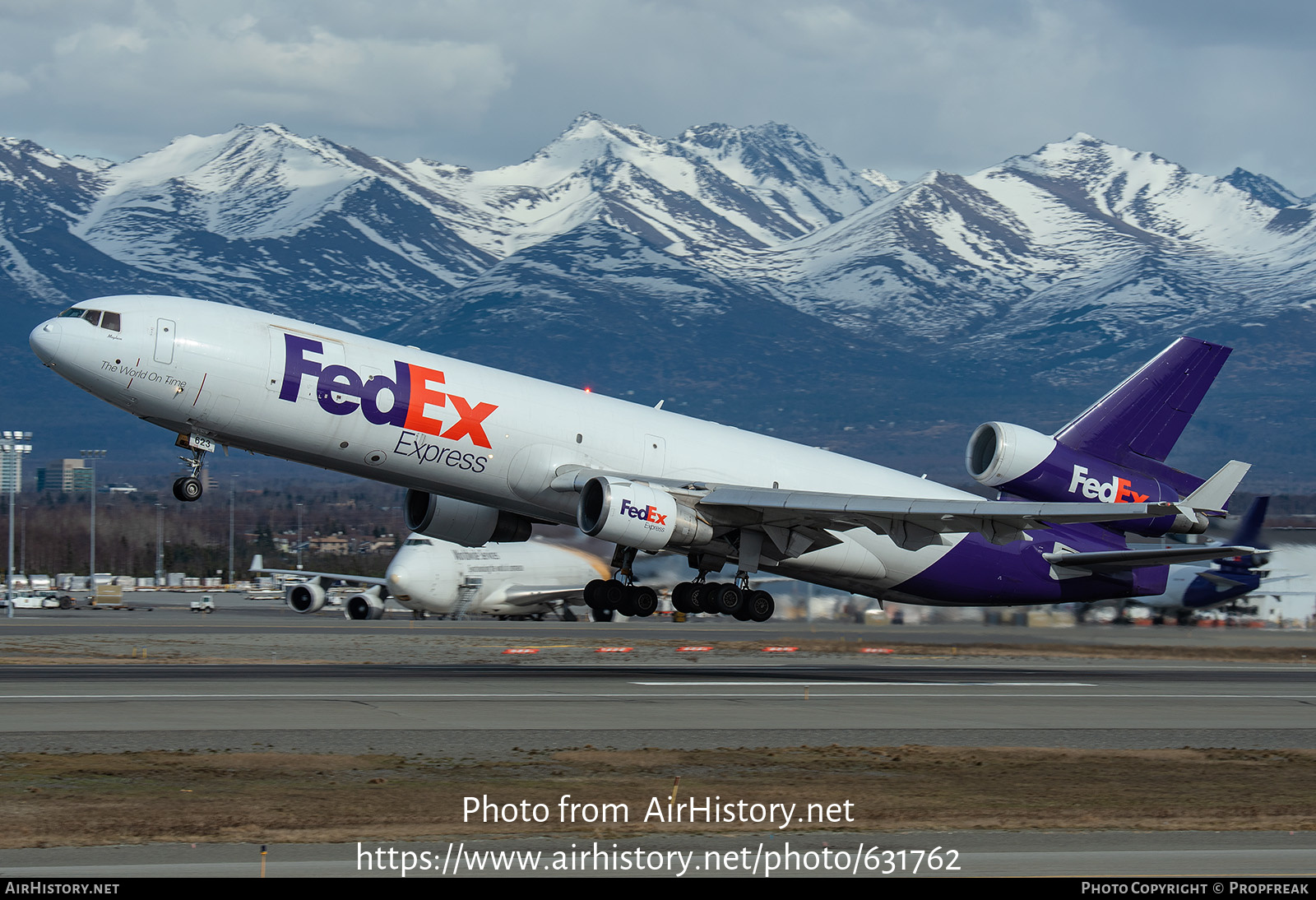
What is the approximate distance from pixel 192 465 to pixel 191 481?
15.9 inches


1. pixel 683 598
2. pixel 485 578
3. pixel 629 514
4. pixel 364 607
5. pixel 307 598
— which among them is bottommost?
pixel 364 607

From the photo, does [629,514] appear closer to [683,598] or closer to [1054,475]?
[683,598]

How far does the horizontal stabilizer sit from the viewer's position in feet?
A: 137

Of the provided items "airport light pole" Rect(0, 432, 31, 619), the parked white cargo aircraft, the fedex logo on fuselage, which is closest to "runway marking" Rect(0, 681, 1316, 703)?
the fedex logo on fuselage

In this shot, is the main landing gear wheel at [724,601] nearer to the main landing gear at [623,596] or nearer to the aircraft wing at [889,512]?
the main landing gear at [623,596]

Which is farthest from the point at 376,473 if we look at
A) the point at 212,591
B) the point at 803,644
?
the point at 212,591

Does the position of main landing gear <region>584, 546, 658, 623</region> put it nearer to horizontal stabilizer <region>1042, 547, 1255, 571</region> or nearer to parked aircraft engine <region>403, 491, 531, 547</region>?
parked aircraft engine <region>403, 491, 531, 547</region>

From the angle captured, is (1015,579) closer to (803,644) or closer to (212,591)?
(803,644)

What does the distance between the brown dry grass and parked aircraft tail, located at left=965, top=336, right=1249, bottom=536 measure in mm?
13352

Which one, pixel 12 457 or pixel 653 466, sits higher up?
pixel 12 457

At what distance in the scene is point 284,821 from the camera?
1992 centimetres

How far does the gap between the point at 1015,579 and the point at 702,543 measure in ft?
37.7

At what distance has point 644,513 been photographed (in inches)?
1390

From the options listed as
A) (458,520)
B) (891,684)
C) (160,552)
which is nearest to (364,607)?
(458,520)
